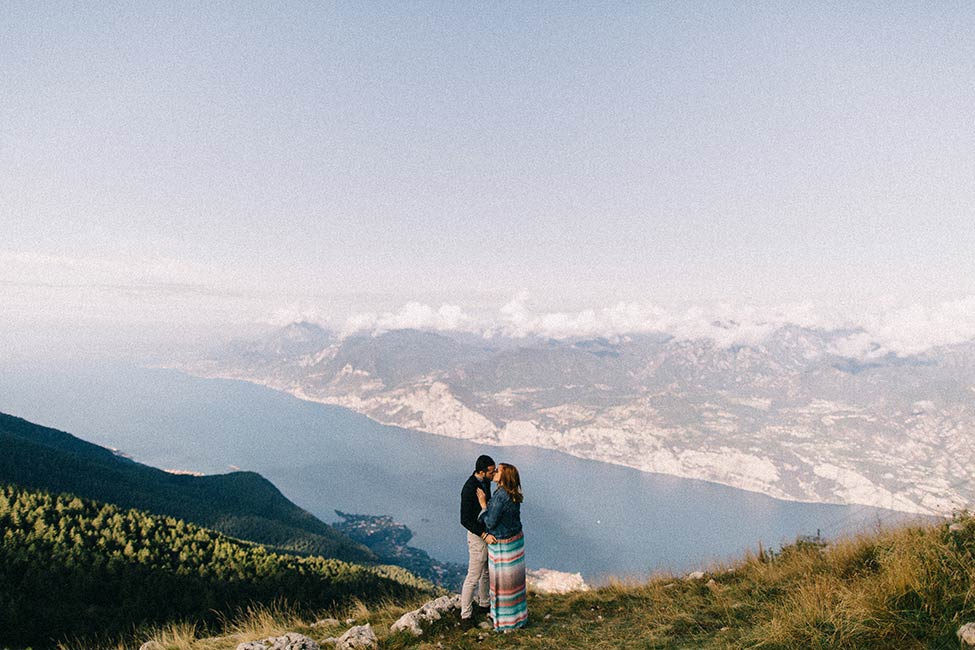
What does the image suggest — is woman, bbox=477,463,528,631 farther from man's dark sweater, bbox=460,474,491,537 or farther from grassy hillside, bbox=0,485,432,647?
grassy hillside, bbox=0,485,432,647

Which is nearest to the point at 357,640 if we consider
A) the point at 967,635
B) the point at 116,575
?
the point at 967,635

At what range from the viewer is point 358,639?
805 centimetres

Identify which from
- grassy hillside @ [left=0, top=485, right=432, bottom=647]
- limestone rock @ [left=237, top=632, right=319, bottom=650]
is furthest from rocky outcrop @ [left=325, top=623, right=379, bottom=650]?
grassy hillside @ [left=0, top=485, right=432, bottom=647]

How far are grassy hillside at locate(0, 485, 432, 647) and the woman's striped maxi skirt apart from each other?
11.2 metres

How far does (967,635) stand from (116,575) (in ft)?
127

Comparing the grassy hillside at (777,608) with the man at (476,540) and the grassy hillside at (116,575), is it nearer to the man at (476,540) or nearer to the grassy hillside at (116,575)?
the man at (476,540)

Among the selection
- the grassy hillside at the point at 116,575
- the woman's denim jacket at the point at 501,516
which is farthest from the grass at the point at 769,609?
the grassy hillside at the point at 116,575

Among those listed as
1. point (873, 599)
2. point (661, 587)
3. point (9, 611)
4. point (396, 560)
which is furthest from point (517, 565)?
point (396, 560)

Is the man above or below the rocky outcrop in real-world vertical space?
above

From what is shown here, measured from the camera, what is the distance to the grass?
5.54 m

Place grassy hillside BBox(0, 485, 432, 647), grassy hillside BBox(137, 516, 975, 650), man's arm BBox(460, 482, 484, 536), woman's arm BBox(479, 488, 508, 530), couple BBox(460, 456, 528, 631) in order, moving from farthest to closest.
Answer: grassy hillside BBox(0, 485, 432, 647)
man's arm BBox(460, 482, 484, 536)
couple BBox(460, 456, 528, 631)
woman's arm BBox(479, 488, 508, 530)
grassy hillside BBox(137, 516, 975, 650)

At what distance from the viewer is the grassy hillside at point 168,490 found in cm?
7350

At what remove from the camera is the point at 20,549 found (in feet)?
85.7

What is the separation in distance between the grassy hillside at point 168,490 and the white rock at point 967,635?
90463 mm
